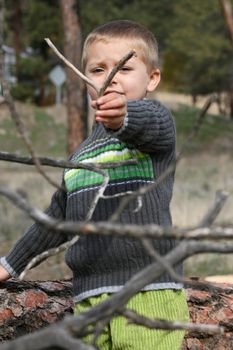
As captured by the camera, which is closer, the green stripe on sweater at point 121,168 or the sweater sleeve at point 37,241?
the green stripe on sweater at point 121,168

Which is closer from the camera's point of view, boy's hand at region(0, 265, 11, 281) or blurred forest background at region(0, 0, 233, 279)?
boy's hand at region(0, 265, 11, 281)

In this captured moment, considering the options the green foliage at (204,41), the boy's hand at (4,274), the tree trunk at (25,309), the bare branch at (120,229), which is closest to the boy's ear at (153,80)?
the boy's hand at (4,274)

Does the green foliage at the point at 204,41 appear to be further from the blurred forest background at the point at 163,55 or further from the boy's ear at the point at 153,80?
the boy's ear at the point at 153,80

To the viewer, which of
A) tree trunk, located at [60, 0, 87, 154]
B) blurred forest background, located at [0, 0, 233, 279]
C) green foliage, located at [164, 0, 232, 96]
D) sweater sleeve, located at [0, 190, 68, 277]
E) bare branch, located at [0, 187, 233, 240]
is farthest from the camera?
green foliage, located at [164, 0, 232, 96]

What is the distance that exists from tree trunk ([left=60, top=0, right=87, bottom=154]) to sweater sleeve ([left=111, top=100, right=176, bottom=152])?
6.79 m

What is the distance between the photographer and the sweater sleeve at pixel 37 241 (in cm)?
272

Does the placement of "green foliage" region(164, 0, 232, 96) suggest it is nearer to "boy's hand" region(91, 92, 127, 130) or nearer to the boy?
the boy

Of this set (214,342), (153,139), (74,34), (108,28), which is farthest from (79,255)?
(74,34)

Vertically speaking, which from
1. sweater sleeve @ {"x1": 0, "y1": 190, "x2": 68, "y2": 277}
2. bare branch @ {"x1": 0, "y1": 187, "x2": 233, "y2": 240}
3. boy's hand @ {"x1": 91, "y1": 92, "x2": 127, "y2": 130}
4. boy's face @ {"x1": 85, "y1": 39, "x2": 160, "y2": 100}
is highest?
boy's face @ {"x1": 85, "y1": 39, "x2": 160, "y2": 100}

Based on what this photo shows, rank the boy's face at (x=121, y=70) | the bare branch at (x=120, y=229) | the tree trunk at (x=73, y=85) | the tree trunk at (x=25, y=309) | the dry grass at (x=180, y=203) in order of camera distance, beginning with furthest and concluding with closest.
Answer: the tree trunk at (x=73, y=85) < the dry grass at (x=180, y=203) < the tree trunk at (x=25, y=309) < the boy's face at (x=121, y=70) < the bare branch at (x=120, y=229)

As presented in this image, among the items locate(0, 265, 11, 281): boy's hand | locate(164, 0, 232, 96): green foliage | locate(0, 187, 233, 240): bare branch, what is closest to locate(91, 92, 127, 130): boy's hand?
locate(0, 187, 233, 240): bare branch

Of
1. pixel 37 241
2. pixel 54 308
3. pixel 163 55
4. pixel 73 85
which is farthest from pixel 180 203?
pixel 163 55

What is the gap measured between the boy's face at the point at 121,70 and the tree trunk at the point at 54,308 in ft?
2.99

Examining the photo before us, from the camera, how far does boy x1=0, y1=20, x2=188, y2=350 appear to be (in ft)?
7.90
